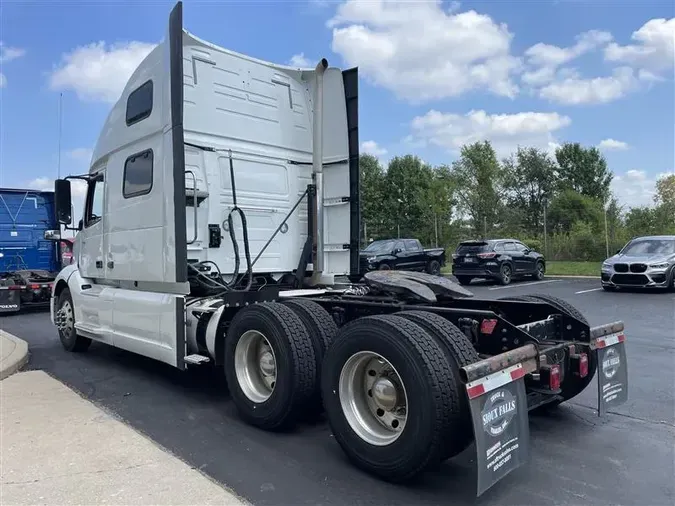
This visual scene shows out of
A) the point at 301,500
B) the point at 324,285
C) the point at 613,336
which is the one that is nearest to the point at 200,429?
the point at 301,500

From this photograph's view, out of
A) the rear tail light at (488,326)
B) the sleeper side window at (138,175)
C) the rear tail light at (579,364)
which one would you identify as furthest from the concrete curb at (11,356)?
the rear tail light at (579,364)

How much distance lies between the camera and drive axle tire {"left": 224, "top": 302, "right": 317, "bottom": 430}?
416 cm

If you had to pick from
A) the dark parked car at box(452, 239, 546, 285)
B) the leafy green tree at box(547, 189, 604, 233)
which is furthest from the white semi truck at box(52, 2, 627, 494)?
the leafy green tree at box(547, 189, 604, 233)

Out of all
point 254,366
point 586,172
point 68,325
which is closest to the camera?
point 254,366

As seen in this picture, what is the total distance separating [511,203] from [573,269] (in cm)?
3375

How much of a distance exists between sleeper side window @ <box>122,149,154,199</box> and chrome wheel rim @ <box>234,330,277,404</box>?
6.72ft

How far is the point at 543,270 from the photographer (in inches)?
845

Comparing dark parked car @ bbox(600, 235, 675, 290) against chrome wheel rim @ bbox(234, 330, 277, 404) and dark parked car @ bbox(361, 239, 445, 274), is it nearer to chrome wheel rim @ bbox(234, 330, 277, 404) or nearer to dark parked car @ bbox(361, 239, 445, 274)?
dark parked car @ bbox(361, 239, 445, 274)

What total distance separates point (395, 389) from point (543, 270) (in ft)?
64.2

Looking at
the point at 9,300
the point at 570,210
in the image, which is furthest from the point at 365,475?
the point at 570,210

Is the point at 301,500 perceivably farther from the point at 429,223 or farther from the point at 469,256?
the point at 429,223

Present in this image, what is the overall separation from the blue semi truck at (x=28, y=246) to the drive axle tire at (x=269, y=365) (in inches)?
384

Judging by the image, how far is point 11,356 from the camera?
6867 mm

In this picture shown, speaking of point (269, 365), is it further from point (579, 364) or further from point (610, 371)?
point (610, 371)
